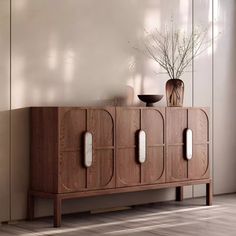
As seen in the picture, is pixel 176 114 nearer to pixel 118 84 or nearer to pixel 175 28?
pixel 118 84

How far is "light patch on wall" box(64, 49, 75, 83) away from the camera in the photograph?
5.41 meters

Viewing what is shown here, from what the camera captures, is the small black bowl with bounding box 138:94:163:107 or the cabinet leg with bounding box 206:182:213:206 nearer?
the small black bowl with bounding box 138:94:163:107

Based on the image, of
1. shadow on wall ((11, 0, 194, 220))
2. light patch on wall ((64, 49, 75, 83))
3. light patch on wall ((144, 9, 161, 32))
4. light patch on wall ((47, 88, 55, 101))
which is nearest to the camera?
shadow on wall ((11, 0, 194, 220))

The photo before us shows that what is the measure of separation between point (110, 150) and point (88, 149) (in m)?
0.25

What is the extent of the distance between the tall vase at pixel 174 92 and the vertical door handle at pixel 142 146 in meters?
0.55

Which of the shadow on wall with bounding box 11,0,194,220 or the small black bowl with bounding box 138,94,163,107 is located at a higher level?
the shadow on wall with bounding box 11,0,194,220

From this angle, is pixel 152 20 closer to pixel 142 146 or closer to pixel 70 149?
pixel 142 146

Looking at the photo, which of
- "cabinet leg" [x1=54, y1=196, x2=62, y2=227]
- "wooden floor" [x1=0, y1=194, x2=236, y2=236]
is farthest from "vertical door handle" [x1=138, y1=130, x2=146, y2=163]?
"cabinet leg" [x1=54, y1=196, x2=62, y2=227]

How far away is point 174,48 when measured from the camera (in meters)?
6.24

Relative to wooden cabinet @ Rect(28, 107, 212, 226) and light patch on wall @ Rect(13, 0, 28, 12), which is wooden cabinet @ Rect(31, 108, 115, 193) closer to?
wooden cabinet @ Rect(28, 107, 212, 226)

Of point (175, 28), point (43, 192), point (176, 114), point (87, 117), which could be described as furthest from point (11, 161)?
point (175, 28)

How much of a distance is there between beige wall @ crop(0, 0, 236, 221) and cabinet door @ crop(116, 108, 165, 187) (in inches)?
15.9

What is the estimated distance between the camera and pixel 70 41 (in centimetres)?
543

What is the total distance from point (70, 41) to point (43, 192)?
1347 millimetres
